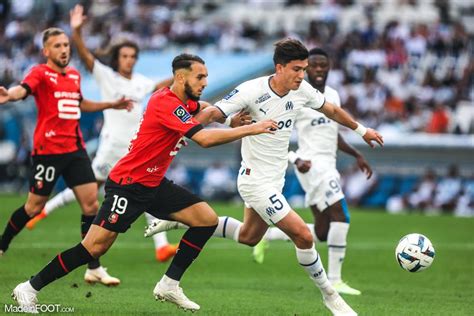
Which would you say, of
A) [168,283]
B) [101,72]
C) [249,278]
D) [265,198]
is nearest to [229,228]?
[265,198]

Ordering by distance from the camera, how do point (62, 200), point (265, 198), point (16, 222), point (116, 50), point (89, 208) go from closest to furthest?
point (265, 198) < point (89, 208) < point (16, 222) < point (116, 50) < point (62, 200)

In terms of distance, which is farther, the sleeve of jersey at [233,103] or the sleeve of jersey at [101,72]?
the sleeve of jersey at [101,72]

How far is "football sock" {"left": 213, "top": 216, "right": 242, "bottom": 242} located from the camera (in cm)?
1179

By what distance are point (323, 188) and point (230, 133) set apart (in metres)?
3.76

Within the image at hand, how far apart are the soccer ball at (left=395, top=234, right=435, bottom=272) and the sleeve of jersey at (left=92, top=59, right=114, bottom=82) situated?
18.3 feet

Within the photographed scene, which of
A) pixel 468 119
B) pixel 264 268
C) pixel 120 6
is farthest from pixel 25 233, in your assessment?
pixel 120 6

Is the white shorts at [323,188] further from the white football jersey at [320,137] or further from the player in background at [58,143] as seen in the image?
the player in background at [58,143]

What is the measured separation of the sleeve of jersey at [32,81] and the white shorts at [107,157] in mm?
3190

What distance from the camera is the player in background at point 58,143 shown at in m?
12.4

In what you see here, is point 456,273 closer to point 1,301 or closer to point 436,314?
point 436,314

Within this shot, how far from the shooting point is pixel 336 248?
13.0 m

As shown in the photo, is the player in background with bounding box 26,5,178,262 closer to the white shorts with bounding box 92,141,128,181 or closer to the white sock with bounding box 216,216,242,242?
the white shorts with bounding box 92,141,128,181

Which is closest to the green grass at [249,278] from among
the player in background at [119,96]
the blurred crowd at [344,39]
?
the player in background at [119,96]

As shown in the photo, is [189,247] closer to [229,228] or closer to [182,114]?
[229,228]
